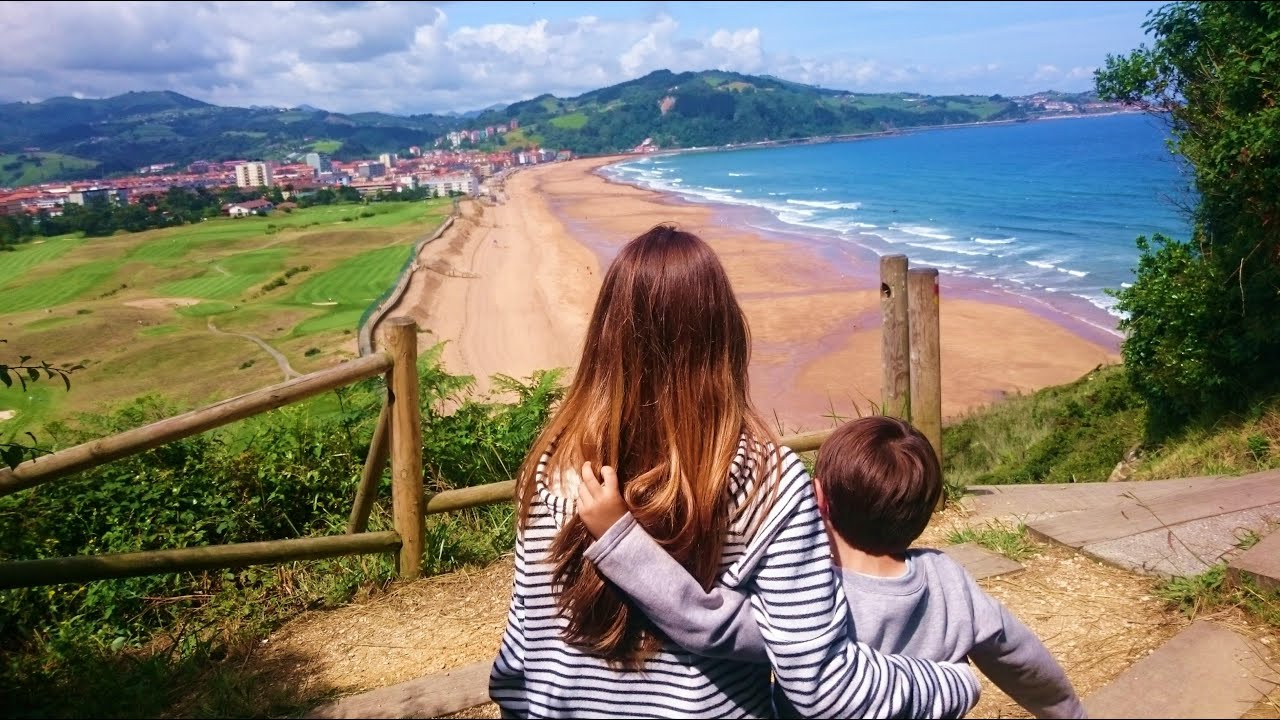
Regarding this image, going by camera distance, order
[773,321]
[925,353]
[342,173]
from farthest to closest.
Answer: [342,173] < [773,321] < [925,353]

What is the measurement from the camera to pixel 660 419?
4.88 feet

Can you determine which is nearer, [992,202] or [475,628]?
[475,628]

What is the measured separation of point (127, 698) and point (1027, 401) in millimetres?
13002

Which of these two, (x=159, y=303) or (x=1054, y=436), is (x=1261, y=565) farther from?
(x=159, y=303)

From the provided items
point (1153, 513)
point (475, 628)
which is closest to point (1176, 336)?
point (1153, 513)

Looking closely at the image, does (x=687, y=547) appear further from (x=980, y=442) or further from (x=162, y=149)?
(x=162, y=149)

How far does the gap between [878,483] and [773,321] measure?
2101 centimetres

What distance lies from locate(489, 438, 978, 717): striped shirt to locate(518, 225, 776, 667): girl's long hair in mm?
39

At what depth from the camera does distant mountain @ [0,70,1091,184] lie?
18.7 metres

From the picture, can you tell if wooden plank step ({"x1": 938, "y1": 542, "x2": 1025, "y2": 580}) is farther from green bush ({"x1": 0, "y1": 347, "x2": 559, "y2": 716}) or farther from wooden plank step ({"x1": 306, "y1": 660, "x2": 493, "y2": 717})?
green bush ({"x1": 0, "y1": 347, "x2": 559, "y2": 716})

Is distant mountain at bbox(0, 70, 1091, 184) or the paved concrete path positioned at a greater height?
distant mountain at bbox(0, 70, 1091, 184)

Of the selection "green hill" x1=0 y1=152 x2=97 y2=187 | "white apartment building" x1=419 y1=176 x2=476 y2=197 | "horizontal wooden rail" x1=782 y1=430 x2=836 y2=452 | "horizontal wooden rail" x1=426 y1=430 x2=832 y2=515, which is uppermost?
"white apartment building" x1=419 y1=176 x2=476 y2=197

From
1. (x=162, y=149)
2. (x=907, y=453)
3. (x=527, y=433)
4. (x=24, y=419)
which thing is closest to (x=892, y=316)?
(x=527, y=433)

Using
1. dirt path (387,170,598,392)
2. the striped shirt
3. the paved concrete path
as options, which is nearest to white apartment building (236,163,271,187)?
dirt path (387,170,598,392)
